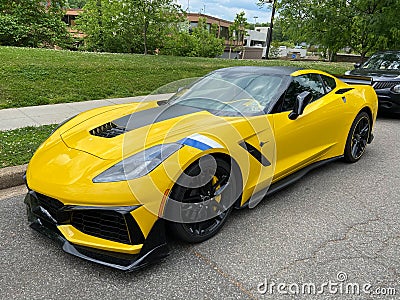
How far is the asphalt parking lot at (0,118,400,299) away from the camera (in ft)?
7.49

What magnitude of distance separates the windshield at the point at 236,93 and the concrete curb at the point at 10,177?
182cm

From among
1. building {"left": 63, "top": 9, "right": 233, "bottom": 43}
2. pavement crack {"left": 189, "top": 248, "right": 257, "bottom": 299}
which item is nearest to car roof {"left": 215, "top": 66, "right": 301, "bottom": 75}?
pavement crack {"left": 189, "top": 248, "right": 257, "bottom": 299}

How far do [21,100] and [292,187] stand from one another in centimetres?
556

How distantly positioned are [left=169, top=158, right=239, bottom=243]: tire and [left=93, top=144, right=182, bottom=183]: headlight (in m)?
0.21

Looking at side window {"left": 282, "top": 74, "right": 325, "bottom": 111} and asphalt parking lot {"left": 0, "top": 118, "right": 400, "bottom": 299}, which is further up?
side window {"left": 282, "top": 74, "right": 325, "bottom": 111}

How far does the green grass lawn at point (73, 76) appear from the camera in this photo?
282 inches

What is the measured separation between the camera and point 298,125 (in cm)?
353

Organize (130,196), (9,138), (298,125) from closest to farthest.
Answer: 1. (130,196)
2. (298,125)
3. (9,138)

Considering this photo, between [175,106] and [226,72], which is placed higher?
[226,72]

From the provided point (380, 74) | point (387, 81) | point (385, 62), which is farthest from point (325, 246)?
point (385, 62)

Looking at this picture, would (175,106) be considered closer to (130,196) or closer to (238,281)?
(130,196)

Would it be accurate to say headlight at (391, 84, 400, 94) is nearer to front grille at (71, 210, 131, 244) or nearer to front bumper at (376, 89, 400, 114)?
front bumper at (376, 89, 400, 114)

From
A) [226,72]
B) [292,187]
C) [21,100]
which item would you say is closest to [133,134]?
[226,72]

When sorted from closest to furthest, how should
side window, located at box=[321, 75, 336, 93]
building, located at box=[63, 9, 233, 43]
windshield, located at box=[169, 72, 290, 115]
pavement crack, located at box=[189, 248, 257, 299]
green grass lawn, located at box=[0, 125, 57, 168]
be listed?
pavement crack, located at box=[189, 248, 257, 299] → windshield, located at box=[169, 72, 290, 115] → green grass lawn, located at box=[0, 125, 57, 168] → side window, located at box=[321, 75, 336, 93] → building, located at box=[63, 9, 233, 43]
